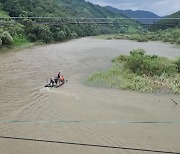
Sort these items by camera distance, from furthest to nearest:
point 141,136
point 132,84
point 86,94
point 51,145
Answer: point 132,84 → point 86,94 → point 141,136 → point 51,145

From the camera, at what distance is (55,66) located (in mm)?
38406

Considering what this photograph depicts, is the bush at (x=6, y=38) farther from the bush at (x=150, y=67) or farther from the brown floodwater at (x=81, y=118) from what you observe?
the bush at (x=150, y=67)

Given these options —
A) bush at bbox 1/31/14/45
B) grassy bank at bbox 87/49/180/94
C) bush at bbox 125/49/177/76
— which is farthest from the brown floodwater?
bush at bbox 1/31/14/45

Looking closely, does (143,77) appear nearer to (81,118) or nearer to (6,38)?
(81,118)

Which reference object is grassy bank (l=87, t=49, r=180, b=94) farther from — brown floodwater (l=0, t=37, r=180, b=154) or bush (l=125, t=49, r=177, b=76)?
brown floodwater (l=0, t=37, r=180, b=154)

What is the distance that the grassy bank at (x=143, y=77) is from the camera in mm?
26156

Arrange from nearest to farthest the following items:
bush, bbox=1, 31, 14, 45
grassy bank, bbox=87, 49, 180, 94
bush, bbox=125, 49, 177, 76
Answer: grassy bank, bbox=87, 49, 180, 94 → bush, bbox=125, 49, 177, 76 → bush, bbox=1, 31, 14, 45

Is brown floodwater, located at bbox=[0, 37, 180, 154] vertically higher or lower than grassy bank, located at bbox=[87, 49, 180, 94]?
lower

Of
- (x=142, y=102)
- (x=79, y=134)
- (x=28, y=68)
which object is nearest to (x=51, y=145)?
(x=79, y=134)

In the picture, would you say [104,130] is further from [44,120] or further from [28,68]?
[28,68]

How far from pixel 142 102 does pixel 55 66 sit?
17830mm

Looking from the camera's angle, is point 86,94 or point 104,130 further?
point 86,94

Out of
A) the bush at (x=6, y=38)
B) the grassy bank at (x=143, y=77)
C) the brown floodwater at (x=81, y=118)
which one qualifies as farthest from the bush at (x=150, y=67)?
the bush at (x=6, y=38)

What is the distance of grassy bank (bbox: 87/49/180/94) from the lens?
26.2 metres
